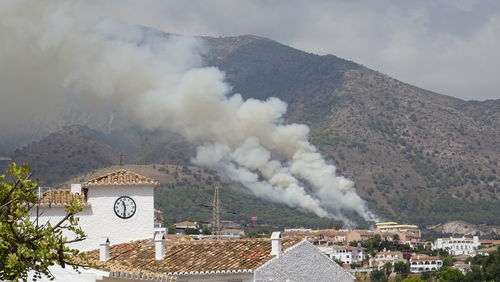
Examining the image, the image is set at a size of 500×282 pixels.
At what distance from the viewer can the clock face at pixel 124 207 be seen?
184ft

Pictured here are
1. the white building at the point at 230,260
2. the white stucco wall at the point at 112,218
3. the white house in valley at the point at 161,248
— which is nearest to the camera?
the white building at the point at 230,260

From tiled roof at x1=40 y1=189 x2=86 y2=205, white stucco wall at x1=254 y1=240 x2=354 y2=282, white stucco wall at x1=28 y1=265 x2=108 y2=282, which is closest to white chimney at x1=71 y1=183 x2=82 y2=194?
tiled roof at x1=40 y1=189 x2=86 y2=205

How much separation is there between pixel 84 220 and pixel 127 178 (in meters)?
3.03

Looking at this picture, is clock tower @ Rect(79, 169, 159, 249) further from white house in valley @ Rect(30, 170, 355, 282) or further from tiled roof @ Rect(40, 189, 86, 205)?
tiled roof @ Rect(40, 189, 86, 205)

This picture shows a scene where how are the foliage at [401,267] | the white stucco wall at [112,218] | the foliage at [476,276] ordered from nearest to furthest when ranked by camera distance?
the white stucco wall at [112,218] < the foliage at [476,276] < the foliage at [401,267]

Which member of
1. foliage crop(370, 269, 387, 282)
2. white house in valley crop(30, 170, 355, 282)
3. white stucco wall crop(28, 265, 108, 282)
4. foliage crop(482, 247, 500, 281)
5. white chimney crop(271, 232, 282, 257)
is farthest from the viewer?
foliage crop(370, 269, 387, 282)

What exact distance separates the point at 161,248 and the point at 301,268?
619cm

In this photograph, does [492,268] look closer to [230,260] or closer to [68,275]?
[230,260]

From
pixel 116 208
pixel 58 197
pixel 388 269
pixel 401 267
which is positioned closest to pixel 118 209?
pixel 116 208

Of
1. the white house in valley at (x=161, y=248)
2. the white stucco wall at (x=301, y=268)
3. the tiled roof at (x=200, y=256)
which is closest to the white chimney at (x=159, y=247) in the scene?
the white house in valley at (x=161, y=248)

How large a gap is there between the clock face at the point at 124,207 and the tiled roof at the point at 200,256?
15.1 ft

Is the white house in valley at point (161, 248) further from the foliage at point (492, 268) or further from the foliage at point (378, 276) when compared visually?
the foliage at point (378, 276)

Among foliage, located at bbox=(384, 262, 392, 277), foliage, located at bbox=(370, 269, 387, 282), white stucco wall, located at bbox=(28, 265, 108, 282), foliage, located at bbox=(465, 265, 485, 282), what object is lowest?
white stucco wall, located at bbox=(28, 265, 108, 282)

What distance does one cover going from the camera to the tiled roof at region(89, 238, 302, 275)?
46531 millimetres
